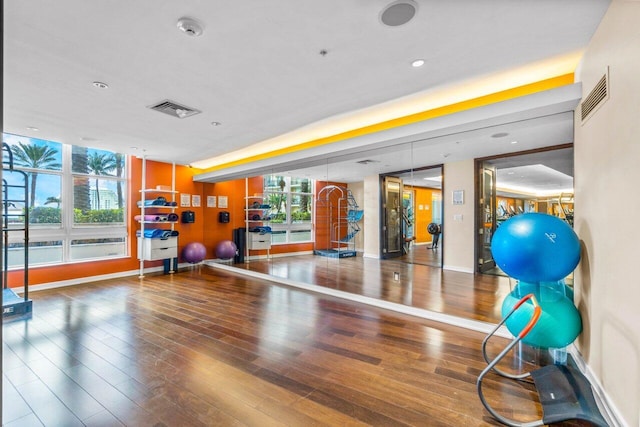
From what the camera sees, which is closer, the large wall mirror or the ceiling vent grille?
the ceiling vent grille

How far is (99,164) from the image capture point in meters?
6.41

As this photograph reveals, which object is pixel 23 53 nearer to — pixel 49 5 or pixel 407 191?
pixel 49 5

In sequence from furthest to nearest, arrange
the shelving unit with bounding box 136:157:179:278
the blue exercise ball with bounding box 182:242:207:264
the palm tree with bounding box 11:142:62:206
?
the blue exercise ball with bounding box 182:242:207:264, the shelving unit with bounding box 136:157:179:278, the palm tree with bounding box 11:142:62:206

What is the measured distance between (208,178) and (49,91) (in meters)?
4.29

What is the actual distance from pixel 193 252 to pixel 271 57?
19.0ft

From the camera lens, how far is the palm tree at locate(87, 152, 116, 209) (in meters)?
6.29

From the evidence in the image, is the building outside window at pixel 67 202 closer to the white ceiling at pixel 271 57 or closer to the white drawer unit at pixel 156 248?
the white drawer unit at pixel 156 248

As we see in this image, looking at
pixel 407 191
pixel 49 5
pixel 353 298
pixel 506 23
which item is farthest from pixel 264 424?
pixel 407 191

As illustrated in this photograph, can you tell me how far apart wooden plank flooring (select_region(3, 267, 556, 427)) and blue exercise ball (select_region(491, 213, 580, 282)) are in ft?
3.19

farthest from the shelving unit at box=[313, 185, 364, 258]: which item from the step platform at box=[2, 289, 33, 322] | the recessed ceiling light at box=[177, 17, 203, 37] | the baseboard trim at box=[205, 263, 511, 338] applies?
the step platform at box=[2, 289, 33, 322]

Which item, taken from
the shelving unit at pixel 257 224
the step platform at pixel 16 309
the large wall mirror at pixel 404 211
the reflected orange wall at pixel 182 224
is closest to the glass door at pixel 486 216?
the large wall mirror at pixel 404 211

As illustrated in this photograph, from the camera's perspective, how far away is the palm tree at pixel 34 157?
213 inches

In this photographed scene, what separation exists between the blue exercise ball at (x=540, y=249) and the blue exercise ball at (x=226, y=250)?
21.0 ft

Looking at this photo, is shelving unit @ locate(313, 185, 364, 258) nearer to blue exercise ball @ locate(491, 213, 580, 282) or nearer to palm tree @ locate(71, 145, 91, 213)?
blue exercise ball @ locate(491, 213, 580, 282)
